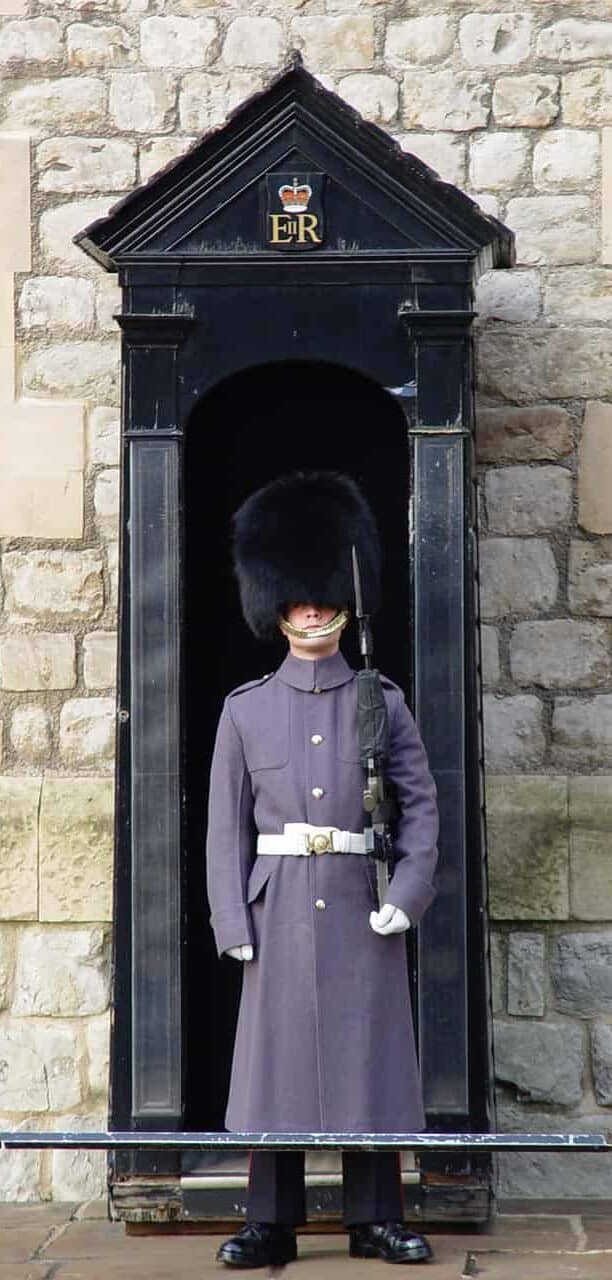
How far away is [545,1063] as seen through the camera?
455 centimetres

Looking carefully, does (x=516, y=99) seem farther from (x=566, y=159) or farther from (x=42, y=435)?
(x=42, y=435)

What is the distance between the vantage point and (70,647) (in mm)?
4680

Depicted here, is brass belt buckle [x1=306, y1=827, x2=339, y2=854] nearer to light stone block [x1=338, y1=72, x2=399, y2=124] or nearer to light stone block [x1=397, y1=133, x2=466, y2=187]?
light stone block [x1=397, y1=133, x2=466, y2=187]

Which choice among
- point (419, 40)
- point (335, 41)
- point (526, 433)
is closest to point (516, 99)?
point (419, 40)

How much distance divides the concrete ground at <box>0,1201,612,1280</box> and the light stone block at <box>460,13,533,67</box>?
2.53 metres

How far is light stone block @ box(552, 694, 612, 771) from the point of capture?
462 cm

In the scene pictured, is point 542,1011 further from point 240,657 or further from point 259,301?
point 259,301

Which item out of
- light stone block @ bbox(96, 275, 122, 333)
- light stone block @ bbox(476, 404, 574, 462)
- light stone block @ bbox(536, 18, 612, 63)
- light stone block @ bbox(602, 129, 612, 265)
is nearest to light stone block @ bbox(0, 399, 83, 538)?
light stone block @ bbox(96, 275, 122, 333)

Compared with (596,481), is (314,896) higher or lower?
lower

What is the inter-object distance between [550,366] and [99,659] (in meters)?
1.20

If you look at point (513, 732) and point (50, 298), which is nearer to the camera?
point (513, 732)

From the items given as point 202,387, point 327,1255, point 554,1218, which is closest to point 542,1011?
point 554,1218

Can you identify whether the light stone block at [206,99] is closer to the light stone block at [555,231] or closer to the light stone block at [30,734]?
the light stone block at [555,231]

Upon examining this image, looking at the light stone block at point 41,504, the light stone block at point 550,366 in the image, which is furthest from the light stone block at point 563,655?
the light stone block at point 41,504
